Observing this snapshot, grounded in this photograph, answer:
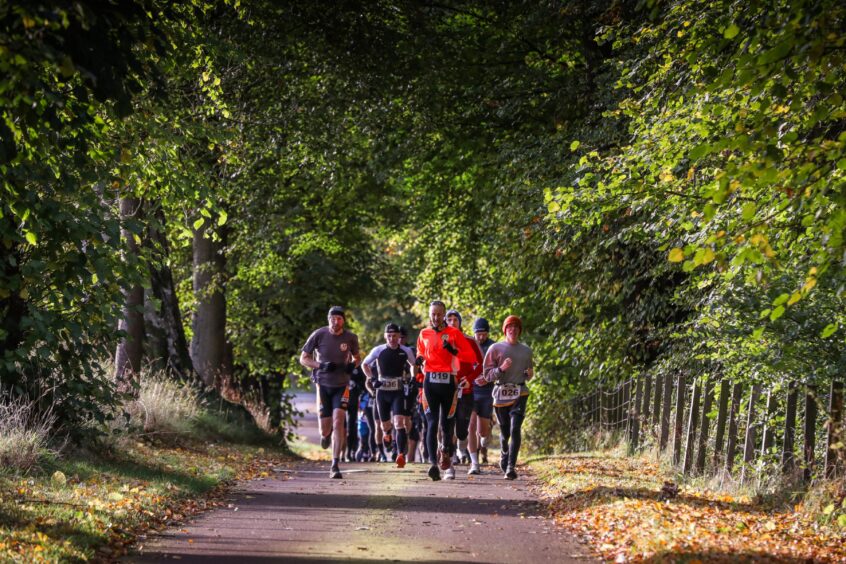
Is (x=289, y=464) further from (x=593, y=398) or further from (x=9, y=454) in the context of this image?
(x=9, y=454)

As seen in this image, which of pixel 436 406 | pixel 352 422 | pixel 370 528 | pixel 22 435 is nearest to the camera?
pixel 370 528

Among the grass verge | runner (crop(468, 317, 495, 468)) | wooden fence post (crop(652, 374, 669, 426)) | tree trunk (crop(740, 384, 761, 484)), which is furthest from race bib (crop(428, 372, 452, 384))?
tree trunk (crop(740, 384, 761, 484))

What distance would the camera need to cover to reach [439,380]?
582 inches

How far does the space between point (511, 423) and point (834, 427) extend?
605 centimetres

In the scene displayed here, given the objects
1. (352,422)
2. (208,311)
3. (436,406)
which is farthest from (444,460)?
(208,311)

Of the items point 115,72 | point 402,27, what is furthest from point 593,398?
point 115,72

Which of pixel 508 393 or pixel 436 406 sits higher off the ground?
pixel 508 393

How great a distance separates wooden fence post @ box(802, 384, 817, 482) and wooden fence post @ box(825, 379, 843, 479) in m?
0.19

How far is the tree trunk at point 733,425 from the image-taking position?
1265 centimetres

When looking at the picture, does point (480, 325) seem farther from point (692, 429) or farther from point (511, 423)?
point (692, 429)

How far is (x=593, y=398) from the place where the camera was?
24.5 m

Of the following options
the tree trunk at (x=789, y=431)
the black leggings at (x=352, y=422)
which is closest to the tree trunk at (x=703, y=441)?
the tree trunk at (x=789, y=431)

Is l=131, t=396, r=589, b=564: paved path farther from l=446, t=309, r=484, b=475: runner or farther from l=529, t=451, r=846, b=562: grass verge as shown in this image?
l=446, t=309, r=484, b=475: runner

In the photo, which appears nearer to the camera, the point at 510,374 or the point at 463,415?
the point at 510,374
